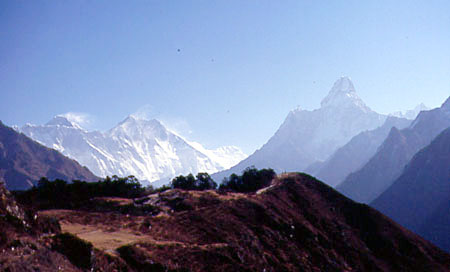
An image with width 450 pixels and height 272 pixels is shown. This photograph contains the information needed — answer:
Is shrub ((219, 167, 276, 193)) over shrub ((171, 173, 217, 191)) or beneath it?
beneath

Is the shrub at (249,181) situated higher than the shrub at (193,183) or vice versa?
the shrub at (193,183)

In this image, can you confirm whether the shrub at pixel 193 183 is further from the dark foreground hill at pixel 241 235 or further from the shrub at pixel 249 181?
the dark foreground hill at pixel 241 235

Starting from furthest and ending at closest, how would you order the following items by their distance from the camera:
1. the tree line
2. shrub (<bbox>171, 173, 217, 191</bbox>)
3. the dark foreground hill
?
shrub (<bbox>171, 173, 217, 191</bbox>), the tree line, the dark foreground hill

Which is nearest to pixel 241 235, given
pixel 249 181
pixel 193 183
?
pixel 249 181

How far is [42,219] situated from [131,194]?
3954 centimetres

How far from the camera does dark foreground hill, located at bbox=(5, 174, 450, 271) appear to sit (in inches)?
842

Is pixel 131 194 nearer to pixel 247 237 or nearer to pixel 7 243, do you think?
pixel 247 237

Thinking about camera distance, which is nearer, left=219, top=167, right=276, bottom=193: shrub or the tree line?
the tree line

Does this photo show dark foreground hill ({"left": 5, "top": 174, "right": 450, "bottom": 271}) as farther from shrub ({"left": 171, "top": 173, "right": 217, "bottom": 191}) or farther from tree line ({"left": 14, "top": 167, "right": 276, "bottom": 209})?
shrub ({"left": 171, "top": 173, "right": 217, "bottom": 191})

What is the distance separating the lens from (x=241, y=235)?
1384 inches

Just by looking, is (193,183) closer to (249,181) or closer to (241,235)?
(249,181)

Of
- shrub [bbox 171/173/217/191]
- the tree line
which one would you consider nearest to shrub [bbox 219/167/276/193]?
the tree line

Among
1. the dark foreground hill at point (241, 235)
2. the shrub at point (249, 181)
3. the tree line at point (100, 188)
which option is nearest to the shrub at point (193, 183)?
the tree line at point (100, 188)

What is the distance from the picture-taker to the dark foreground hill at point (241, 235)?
2139 centimetres
